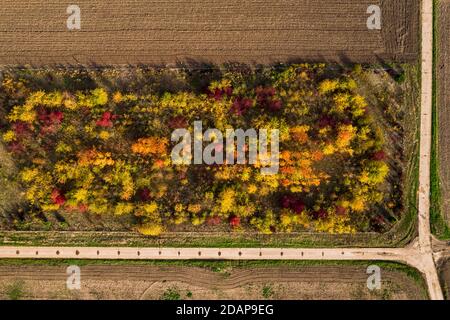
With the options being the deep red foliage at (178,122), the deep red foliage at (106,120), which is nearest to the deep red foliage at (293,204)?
the deep red foliage at (178,122)

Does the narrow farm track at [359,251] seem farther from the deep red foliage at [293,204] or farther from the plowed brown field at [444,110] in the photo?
the deep red foliage at [293,204]

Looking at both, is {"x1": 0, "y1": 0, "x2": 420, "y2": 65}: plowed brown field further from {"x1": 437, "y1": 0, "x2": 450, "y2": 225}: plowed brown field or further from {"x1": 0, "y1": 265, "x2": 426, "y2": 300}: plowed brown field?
{"x1": 0, "y1": 265, "x2": 426, "y2": 300}: plowed brown field

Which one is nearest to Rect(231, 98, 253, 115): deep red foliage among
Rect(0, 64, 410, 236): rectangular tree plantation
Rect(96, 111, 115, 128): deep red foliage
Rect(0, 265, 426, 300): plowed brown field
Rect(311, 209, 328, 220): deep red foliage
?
Rect(0, 64, 410, 236): rectangular tree plantation

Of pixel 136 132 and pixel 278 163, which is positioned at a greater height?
pixel 136 132
